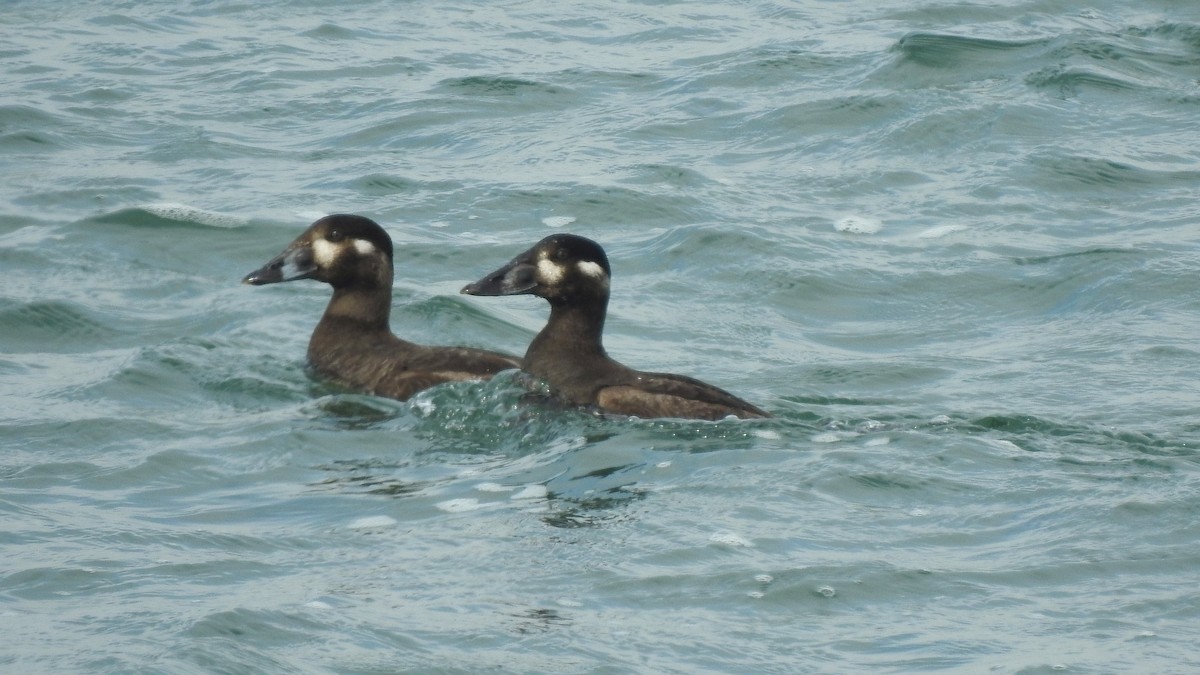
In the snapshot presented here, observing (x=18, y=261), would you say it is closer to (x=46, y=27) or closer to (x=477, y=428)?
(x=477, y=428)

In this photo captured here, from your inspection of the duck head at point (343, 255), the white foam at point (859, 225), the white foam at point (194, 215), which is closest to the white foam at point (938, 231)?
the white foam at point (859, 225)

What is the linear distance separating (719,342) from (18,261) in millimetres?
4497

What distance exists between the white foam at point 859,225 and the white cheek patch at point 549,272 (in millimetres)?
4022

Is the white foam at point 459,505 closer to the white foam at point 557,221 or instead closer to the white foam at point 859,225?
the white foam at point 557,221

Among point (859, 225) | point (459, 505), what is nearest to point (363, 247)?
point (459, 505)

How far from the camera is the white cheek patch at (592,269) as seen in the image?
9758 millimetres

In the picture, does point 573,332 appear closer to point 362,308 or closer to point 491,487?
point 362,308

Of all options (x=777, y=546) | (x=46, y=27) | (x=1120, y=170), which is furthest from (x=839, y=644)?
(x=46, y=27)

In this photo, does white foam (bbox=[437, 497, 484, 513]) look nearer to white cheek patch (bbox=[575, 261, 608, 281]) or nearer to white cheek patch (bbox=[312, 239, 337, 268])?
white cheek patch (bbox=[575, 261, 608, 281])

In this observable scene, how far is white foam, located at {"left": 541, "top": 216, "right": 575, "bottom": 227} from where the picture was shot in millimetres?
13523

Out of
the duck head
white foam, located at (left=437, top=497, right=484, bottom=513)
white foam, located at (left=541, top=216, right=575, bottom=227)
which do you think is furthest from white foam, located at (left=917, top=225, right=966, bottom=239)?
white foam, located at (left=437, top=497, right=484, bottom=513)

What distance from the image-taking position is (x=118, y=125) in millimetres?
15742

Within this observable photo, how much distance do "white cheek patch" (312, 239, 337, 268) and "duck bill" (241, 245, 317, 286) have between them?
29mm

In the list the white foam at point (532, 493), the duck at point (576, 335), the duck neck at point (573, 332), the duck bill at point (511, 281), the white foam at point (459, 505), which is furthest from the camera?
the duck bill at point (511, 281)
